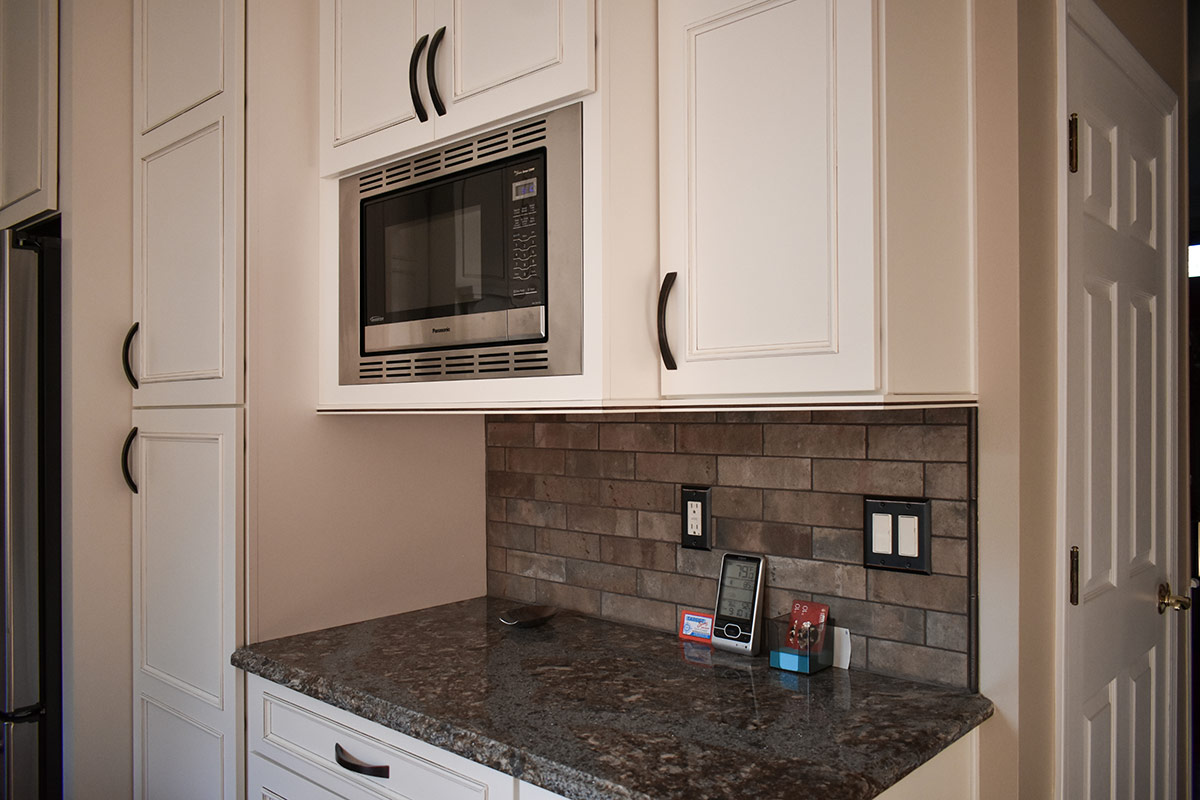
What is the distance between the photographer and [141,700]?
208cm

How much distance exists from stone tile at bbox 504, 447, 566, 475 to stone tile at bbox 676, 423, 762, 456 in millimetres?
371

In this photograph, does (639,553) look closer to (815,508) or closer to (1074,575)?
(815,508)

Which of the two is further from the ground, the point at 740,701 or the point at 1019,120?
the point at 1019,120

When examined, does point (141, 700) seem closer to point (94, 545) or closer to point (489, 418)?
point (94, 545)

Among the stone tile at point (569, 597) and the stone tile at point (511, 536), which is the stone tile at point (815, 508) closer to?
the stone tile at point (569, 597)

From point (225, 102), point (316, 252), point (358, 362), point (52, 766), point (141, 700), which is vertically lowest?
point (52, 766)

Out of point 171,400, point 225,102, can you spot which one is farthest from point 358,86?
point 171,400

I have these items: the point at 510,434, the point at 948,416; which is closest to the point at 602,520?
the point at 510,434

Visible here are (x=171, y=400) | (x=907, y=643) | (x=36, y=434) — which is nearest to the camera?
(x=907, y=643)

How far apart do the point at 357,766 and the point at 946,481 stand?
3.71 ft

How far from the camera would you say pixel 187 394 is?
1901mm

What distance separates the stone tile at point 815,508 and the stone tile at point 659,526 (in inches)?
8.8

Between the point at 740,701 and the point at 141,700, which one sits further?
the point at 141,700

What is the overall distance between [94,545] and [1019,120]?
215 centimetres
